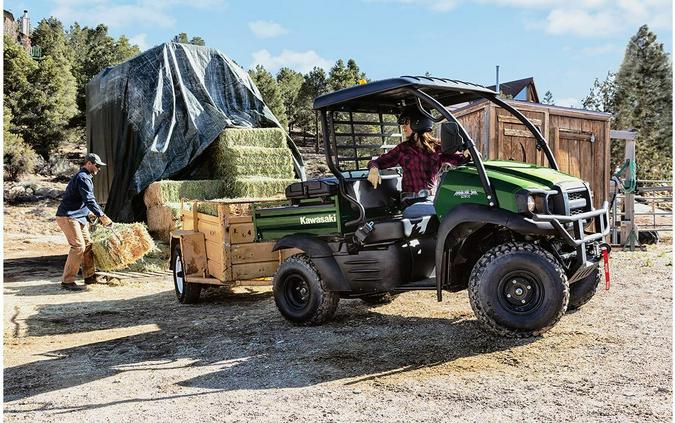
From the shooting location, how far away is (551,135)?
13000 millimetres

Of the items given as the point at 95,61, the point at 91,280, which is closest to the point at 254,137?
the point at 91,280

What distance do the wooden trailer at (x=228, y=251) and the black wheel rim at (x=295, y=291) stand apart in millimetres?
942

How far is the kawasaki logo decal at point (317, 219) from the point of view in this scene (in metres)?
6.60

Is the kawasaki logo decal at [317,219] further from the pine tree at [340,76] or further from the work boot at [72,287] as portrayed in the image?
the pine tree at [340,76]

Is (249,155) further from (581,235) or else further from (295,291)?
(581,235)

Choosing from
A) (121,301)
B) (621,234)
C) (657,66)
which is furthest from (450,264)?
(657,66)

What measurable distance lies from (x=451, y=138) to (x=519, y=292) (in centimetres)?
132

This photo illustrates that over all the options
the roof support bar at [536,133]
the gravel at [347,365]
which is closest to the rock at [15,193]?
the gravel at [347,365]

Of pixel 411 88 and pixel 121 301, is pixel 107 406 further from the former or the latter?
pixel 121 301

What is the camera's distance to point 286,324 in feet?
22.9

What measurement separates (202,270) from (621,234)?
31.7 ft

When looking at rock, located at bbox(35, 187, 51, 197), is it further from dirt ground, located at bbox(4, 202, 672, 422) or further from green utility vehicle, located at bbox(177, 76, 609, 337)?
green utility vehicle, located at bbox(177, 76, 609, 337)

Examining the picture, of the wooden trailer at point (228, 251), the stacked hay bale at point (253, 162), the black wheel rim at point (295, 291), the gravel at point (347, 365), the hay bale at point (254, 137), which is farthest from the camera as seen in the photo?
the hay bale at point (254, 137)

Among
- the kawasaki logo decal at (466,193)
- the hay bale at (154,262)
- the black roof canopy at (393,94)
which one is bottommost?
the hay bale at (154,262)
